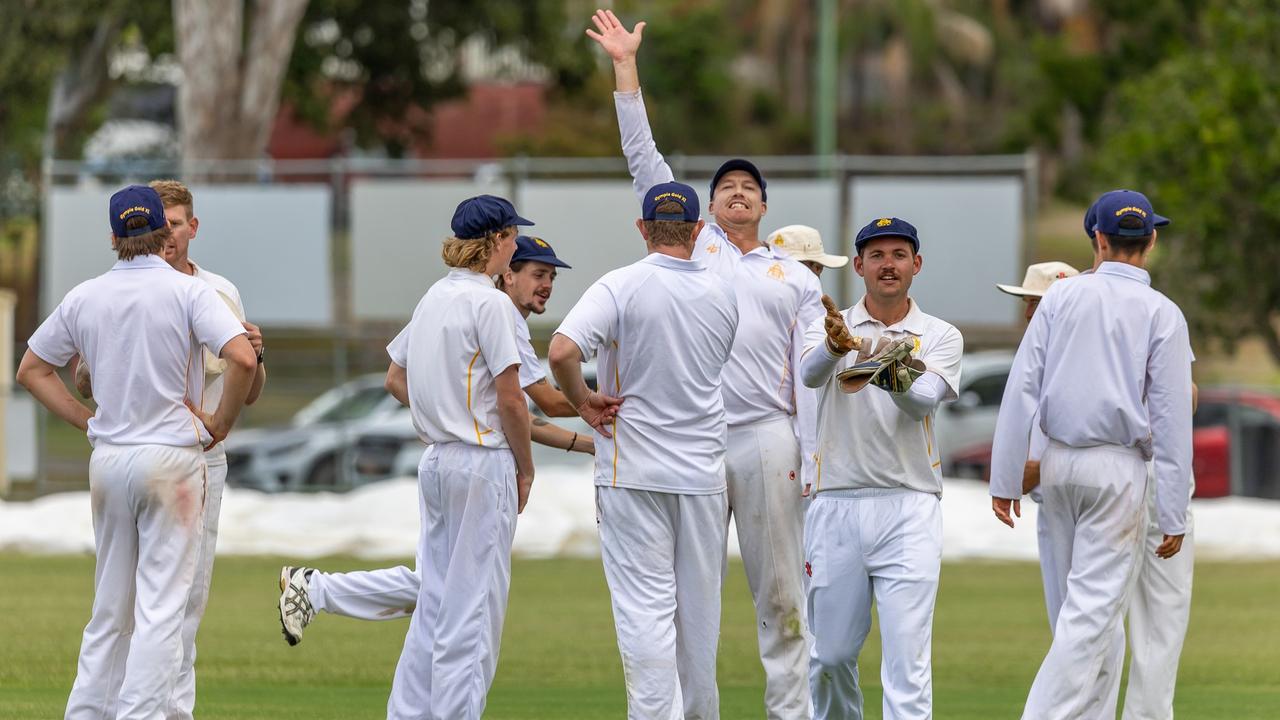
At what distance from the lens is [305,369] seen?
2622 centimetres

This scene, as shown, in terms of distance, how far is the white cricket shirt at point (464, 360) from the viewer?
8.02 meters

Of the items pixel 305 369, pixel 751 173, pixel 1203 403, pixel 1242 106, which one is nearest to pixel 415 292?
pixel 305 369

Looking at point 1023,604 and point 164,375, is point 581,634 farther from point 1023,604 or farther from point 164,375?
point 164,375

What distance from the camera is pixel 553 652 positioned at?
12297mm

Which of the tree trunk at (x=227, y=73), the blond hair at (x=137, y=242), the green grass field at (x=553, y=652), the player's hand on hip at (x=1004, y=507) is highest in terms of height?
the tree trunk at (x=227, y=73)

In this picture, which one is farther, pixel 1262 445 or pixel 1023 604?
pixel 1262 445

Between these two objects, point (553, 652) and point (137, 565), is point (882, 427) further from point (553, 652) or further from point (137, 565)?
point (553, 652)

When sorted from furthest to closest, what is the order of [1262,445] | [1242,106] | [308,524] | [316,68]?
[316,68] < [1242,106] < [1262,445] < [308,524]

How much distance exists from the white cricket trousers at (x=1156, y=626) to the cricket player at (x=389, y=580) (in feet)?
8.51

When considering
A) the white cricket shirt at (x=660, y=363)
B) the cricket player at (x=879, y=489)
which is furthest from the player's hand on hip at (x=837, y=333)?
the white cricket shirt at (x=660, y=363)

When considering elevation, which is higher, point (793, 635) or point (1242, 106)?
point (1242, 106)

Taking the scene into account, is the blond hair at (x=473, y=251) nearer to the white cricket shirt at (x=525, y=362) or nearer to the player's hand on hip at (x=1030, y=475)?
the white cricket shirt at (x=525, y=362)

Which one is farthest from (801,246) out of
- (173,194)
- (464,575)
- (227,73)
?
(227,73)

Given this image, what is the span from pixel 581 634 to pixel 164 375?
597 cm
